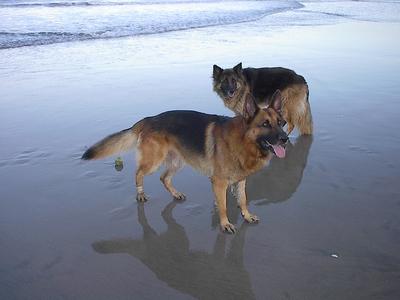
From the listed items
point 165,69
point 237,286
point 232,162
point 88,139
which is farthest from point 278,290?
point 165,69

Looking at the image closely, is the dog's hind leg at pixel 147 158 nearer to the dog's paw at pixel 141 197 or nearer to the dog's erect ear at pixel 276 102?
the dog's paw at pixel 141 197

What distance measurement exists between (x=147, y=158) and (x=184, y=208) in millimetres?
748

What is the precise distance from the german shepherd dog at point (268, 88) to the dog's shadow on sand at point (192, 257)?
7.98ft

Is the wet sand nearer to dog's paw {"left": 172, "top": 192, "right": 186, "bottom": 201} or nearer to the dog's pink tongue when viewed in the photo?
dog's paw {"left": 172, "top": 192, "right": 186, "bottom": 201}

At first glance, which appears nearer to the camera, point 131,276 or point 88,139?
point 131,276

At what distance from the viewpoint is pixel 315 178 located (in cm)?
550

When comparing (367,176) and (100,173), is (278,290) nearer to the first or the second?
(367,176)

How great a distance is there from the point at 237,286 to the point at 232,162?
133 cm

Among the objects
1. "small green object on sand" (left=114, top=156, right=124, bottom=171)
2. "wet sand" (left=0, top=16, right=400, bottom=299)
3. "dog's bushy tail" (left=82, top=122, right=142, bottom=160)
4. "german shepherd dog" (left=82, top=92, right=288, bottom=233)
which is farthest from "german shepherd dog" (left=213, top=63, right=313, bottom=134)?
"dog's bushy tail" (left=82, top=122, right=142, bottom=160)

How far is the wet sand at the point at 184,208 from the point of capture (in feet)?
11.4

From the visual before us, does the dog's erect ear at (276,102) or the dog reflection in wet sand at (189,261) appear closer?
the dog reflection in wet sand at (189,261)

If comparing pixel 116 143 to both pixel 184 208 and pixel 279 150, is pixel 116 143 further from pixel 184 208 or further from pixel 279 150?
pixel 279 150

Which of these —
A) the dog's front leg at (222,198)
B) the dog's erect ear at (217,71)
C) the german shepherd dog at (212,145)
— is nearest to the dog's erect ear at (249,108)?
the german shepherd dog at (212,145)

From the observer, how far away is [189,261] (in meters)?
3.81
